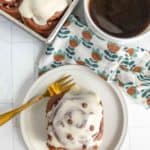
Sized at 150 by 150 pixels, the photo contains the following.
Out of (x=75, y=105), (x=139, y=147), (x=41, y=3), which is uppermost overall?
(x=41, y=3)

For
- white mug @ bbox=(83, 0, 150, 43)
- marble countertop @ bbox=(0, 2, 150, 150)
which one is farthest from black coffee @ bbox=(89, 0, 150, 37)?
marble countertop @ bbox=(0, 2, 150, 150)

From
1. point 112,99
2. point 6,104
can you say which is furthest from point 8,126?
point 112,99

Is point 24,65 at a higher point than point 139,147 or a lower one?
higher

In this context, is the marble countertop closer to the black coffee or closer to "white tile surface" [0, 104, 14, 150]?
"white tile surface" [0, 104, 14, 150]

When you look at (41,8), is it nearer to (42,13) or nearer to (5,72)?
(42,13)

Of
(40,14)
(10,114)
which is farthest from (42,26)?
(10,114)

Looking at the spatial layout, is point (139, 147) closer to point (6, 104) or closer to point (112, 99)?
point (112, 99)
